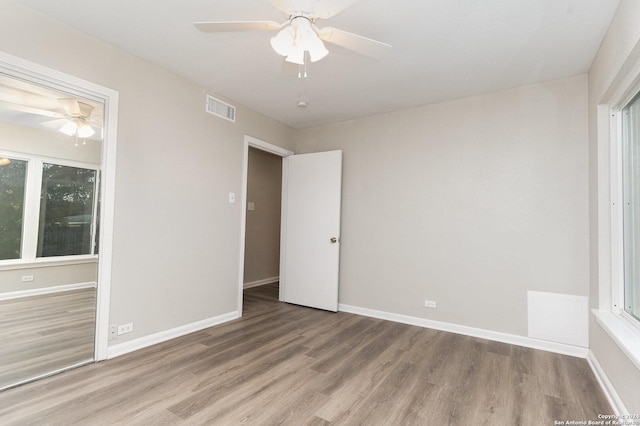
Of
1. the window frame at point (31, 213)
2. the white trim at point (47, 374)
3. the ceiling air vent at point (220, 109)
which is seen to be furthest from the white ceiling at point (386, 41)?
the white trim at point (47, 374)

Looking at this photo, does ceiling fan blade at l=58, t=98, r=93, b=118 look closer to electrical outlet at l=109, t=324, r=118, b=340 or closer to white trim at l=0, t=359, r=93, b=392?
electrical outlet at l=109, t=324, r=118, b=340

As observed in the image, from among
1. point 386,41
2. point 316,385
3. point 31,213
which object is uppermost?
point 386,41

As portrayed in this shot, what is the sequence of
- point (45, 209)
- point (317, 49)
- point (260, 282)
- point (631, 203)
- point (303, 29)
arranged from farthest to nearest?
point (260, 282), point (45, 209), point (631, 203), point (317, 49), point (303, 29)

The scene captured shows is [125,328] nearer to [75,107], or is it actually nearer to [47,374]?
[47,374]

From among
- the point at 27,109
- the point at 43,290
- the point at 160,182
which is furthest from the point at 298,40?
the point at 43,290

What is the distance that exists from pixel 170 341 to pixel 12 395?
1.12 m

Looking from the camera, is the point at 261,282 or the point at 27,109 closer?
the point at 27,109

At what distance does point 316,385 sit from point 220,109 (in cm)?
297

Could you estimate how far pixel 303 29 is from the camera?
1762mm

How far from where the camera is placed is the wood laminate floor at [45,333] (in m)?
2.19

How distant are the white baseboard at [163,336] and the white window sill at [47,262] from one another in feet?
2.51

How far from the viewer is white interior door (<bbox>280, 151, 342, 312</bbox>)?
4.20m

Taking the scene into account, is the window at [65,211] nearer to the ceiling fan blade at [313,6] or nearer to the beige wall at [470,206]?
the ceiling fan blade at [313,6]

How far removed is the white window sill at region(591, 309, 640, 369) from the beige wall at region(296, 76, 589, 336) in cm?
63
